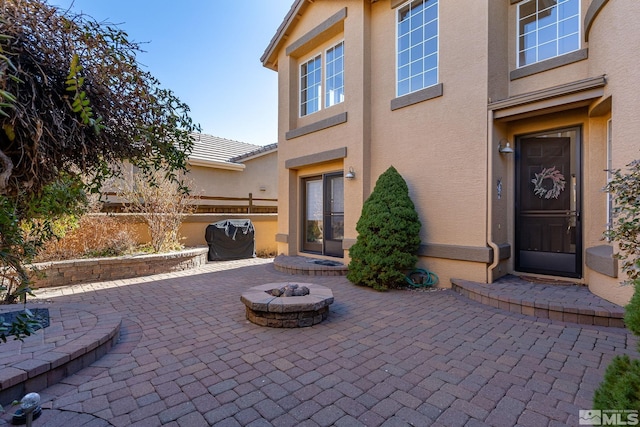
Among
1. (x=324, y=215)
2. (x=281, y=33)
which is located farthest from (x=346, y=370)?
(x=281, y=33)

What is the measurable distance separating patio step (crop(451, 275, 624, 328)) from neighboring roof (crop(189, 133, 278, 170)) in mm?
10380

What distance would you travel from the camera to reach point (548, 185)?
19.4ft

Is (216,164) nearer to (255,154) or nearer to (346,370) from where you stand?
(255,154)

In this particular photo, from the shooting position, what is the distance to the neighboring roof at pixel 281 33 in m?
8.74

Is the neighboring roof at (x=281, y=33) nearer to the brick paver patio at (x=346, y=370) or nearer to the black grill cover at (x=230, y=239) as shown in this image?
the black grill cover at (x=230, y=239)

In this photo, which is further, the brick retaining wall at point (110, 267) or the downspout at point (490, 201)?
the brick retaining wall at point (110, 267)

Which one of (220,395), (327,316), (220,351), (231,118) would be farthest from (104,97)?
(231,118)

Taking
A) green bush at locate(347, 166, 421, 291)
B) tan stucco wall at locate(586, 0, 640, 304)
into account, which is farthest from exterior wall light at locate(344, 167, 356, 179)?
tan stucco wall at locate(586, 0, 640, 304)

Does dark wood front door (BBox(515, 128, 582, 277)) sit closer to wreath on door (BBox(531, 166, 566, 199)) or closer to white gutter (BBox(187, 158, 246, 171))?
wreath on door (BBox(531, 166, 566, 199))

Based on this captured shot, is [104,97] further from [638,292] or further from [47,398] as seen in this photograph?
[638,292]

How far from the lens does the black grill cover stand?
10.1 meters

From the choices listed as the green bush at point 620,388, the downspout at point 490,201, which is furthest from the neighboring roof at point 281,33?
the green bush at point 620,388

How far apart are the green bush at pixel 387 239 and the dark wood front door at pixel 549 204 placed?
2.07m

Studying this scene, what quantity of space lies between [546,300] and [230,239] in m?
8.46
